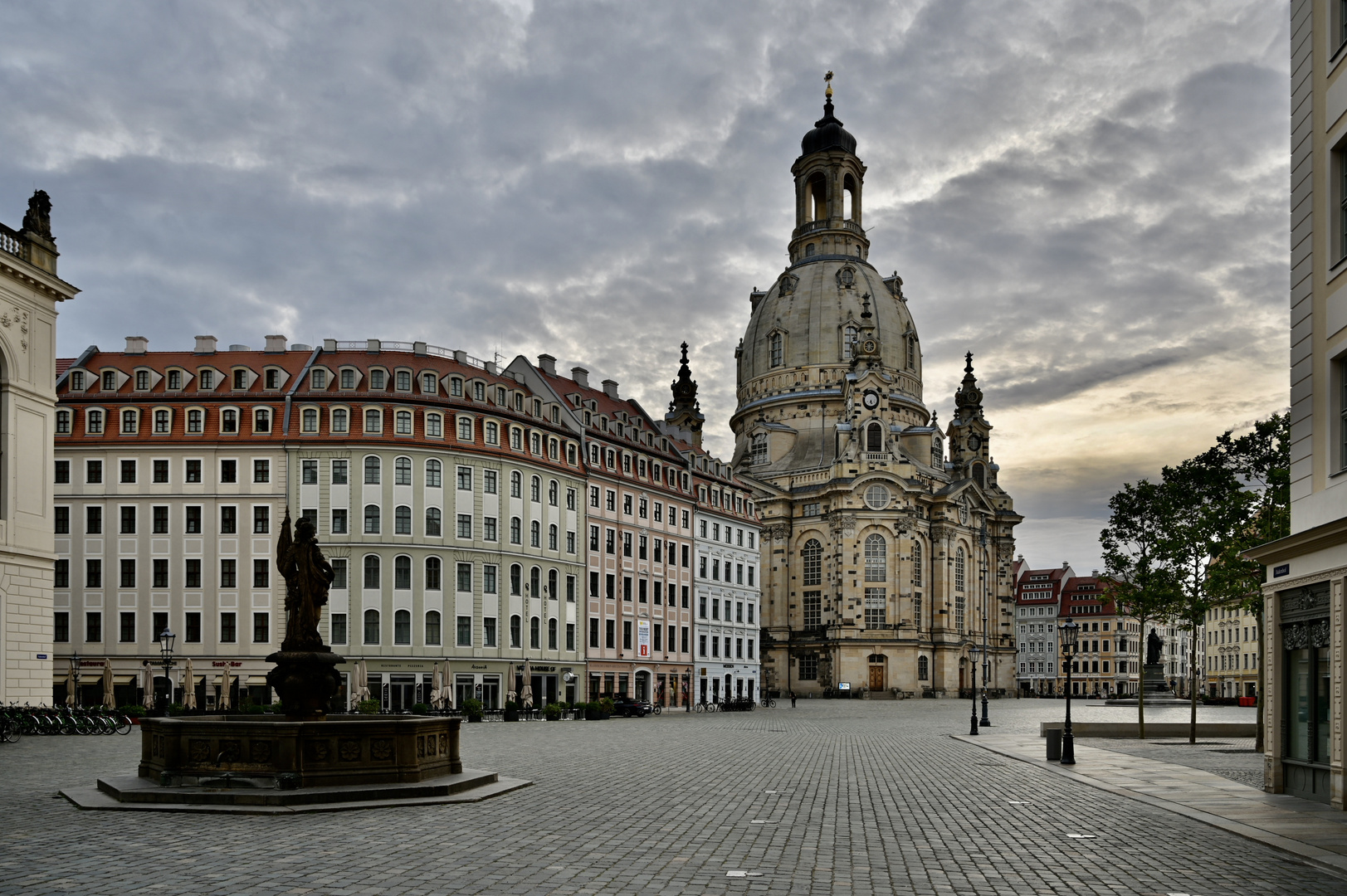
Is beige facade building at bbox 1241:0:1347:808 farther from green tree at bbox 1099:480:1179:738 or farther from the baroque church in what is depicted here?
the baroque church

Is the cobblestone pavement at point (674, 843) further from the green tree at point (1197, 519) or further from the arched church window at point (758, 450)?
the arched church window at point (758, 450)

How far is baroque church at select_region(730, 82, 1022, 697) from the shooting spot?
132m

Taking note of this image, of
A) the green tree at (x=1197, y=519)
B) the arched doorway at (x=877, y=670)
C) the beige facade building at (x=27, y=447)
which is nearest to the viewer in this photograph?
the green tree at (x=1197, y=519)

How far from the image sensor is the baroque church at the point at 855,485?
432 feet

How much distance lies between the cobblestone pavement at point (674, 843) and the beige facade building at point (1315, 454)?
3287mm

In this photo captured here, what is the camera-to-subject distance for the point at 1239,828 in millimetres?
18172

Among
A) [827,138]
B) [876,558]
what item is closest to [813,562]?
[876,558]

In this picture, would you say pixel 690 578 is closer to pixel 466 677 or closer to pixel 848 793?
pixel 466 677

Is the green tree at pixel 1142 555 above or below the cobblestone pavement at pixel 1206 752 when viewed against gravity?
above

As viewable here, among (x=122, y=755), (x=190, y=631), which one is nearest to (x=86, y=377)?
(x=190, y=631)

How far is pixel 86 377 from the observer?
66.4 metres

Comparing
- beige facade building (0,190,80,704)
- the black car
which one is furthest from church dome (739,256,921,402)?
beige facade building (0,190,80,704)

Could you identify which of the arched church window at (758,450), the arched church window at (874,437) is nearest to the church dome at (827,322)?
the arched church window at (758,450)

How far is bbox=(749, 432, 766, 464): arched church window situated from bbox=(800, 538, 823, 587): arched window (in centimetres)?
1455
